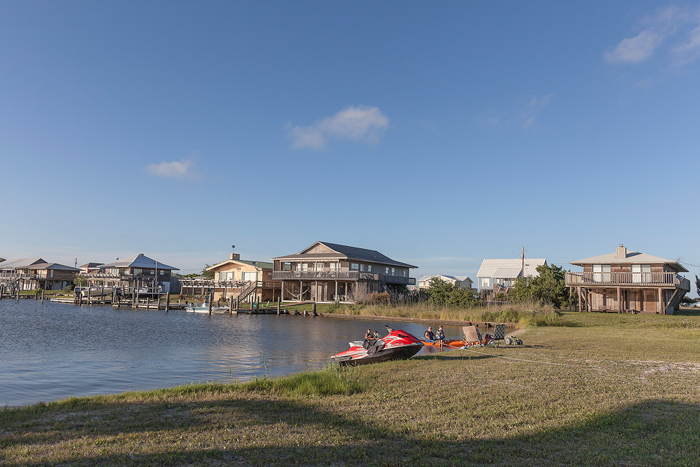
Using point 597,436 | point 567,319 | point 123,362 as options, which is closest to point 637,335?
point 567,319

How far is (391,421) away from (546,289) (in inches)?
1718

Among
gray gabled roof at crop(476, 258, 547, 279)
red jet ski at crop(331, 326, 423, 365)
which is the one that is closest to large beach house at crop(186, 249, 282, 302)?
gray gabled roof at crop(476, 258, 547, 279)

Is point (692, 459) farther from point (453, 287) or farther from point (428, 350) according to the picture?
point (453, 287)

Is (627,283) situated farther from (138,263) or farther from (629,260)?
(138,263)

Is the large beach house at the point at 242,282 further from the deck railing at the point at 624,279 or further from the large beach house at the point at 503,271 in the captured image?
the deck railing at the point at 624,279

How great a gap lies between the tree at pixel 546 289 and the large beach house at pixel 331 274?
17208 millimetres

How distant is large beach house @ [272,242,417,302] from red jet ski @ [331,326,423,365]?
37639 mm

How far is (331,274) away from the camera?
59188 millimetres

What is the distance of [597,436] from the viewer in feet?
24.2

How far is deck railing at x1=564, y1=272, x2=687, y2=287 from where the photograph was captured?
135ft

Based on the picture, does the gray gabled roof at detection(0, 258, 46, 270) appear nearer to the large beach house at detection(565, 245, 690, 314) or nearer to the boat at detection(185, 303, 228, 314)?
the boat at detection(185, 303, 228, 314)

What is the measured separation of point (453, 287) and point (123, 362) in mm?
35692

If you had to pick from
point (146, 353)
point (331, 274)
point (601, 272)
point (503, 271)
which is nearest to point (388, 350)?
point (146, 353)

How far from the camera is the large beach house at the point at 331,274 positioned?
58.8 metres
